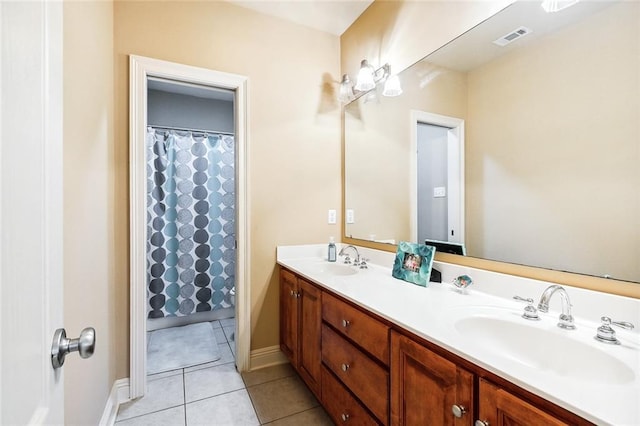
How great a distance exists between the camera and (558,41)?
3.52 ft

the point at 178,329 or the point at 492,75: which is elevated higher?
the point at 492,75

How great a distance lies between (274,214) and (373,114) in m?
1.03

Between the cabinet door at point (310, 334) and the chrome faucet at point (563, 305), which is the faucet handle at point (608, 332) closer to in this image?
the chrome faucet at point (563, 305)

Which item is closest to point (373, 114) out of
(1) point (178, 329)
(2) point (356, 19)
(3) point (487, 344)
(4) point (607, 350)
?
(2) point (356, 19)

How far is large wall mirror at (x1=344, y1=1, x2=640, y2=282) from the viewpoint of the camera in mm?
931

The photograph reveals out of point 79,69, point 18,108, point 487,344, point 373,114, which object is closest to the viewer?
point 18,108

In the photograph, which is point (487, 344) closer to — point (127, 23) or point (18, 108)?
point (18, 108)

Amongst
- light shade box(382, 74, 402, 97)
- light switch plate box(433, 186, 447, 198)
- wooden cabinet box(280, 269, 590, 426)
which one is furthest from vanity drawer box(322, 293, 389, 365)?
light shade box(382, 74, 402, 97)

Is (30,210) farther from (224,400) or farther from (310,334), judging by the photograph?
(224,400)

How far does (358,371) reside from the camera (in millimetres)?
1233

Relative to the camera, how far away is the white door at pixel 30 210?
1.34ft

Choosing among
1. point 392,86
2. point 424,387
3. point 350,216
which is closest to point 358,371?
point 424,387

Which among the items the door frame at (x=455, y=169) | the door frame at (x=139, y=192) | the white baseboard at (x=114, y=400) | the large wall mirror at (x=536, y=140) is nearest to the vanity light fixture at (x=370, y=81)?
the large wall mirror at (x=536, y=140)

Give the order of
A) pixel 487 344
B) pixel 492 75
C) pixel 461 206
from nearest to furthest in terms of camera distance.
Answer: pixel 487 344 → pixel 492 75 → pixel 461 206
